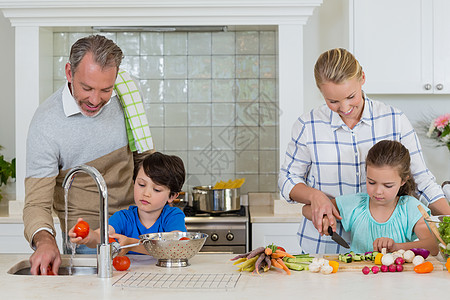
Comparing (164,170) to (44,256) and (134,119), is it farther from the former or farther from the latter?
(44,256)

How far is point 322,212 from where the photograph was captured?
214 cm

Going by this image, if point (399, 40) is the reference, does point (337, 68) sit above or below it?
below

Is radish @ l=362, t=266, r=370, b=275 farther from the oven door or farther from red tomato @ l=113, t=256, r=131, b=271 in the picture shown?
the oven door

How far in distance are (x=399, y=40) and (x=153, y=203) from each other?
2.08 m

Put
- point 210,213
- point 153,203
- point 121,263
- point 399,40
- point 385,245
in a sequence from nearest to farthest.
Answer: point 121,263 → point 385,245 → point 153,203 → point 210,213 → point 399,40

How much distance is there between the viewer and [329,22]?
160 inches

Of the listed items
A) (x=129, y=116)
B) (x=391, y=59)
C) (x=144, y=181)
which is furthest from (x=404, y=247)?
(x=391, y=59)

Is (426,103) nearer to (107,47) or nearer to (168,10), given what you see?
(168,10)

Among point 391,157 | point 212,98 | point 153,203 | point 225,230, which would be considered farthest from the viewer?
point 212,98

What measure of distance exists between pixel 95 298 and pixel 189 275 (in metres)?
0.33

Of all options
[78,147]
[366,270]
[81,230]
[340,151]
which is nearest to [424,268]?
[366,270]

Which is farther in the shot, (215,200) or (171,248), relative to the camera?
(215,200)

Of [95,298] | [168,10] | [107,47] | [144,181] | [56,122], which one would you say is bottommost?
[95,298]

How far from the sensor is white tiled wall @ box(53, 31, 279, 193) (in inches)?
161
